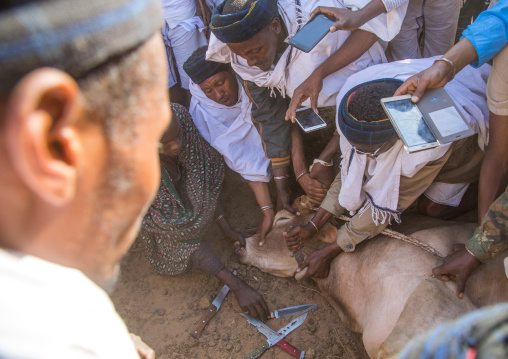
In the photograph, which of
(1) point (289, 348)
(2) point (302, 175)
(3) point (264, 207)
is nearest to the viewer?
(1) point (289, 348)

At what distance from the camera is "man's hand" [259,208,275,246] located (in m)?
3.42

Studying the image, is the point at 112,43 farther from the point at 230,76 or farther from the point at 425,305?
the point at 230,76

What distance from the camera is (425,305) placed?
2.12 meters

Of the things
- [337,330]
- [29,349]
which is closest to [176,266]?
[337,330]

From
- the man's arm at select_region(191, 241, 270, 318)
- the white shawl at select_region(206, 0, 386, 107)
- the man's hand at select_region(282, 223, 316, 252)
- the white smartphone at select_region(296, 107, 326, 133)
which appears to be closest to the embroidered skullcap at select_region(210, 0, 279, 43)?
the white shawl at select_region(206, 0, 386, 107)

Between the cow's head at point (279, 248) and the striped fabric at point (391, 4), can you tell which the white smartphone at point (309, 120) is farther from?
the striped fabric at point (391, 4)

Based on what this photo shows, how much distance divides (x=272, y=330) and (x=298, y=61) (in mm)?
2006

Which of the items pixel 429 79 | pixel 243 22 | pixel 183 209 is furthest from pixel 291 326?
pixel 243 22

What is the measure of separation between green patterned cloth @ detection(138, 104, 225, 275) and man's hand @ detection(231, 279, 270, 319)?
1.78ft

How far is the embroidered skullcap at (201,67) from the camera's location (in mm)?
3354

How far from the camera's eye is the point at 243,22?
266 centimetres

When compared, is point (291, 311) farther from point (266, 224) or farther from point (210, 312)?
point (266, 224)

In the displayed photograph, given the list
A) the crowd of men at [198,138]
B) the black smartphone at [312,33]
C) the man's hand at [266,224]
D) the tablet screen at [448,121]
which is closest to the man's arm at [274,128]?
the crowd of men at [198,138]

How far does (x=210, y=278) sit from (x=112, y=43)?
10.1 feet
